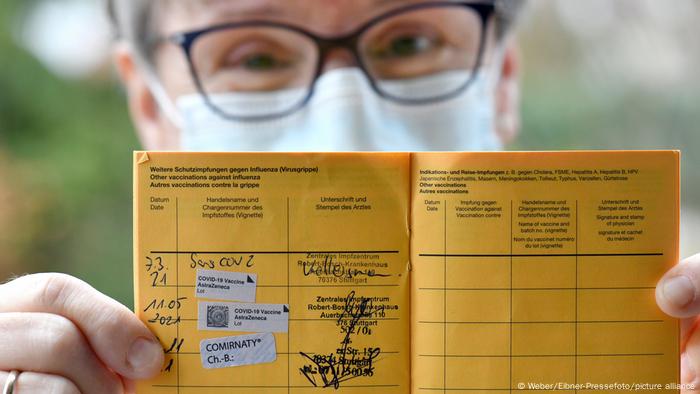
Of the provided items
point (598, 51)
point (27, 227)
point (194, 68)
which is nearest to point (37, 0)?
point (27, 227)

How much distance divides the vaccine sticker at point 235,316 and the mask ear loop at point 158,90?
1.90 ft

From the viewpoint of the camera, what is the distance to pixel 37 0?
5.66 ft

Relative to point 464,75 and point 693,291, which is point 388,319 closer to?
point 693,291

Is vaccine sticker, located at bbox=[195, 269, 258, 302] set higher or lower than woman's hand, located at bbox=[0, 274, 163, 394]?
higher

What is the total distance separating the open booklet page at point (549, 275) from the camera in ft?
1.90

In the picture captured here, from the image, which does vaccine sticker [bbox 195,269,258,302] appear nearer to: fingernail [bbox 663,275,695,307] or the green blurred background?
fingernail [bbox 663,275,695,307]

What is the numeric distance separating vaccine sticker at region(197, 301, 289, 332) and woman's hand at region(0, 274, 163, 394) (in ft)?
0.16

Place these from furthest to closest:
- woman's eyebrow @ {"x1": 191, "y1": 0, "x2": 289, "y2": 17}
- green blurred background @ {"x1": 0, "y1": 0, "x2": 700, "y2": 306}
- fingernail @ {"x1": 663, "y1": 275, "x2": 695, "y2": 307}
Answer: green blurred background @ {"x1": 0, "y1": 0, "x2": 700, "y2": 306}, woman's eyebrow @ {"x1": 191, "y1": 0, "x2": 289, "y2": 17}, fingernail @ {"x1": 663, "y1": 275, "x2": 695, "y2": 307}

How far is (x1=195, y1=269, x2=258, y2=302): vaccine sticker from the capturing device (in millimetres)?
581

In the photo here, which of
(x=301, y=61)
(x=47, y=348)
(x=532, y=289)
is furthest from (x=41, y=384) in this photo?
(x=301, y=61)

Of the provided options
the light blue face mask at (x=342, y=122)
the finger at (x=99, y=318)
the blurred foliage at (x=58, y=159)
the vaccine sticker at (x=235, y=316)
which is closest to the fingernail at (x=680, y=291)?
the vaccine sticker at (x=235, y=316)

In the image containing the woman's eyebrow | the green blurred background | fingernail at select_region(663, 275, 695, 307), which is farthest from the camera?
the green blurred background
